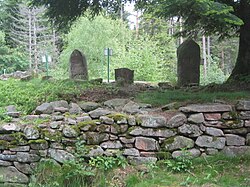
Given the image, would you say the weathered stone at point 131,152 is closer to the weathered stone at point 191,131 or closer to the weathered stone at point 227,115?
the weathered stone at point 191,131

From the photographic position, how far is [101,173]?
4.02 meters

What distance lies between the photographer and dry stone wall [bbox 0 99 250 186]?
4.23 m

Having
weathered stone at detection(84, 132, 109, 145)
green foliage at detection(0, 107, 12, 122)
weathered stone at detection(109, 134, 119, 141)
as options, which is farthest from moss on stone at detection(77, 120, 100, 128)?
green foliage at detection(0, 107, 12, 122)

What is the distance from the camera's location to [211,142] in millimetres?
4219

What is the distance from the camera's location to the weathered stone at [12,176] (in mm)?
4195

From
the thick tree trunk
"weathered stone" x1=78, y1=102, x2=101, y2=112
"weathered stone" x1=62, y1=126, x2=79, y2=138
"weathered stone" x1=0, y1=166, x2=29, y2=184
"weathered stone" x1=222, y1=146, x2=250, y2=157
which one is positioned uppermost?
the thick tree trunk

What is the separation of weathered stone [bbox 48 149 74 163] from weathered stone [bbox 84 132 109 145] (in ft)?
1.03

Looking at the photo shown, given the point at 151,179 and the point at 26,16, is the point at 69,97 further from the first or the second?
the point at 26,16

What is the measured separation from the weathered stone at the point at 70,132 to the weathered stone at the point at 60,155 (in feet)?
0.76

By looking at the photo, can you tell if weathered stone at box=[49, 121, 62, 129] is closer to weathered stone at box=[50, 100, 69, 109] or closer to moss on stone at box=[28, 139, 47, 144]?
moss on stone at box=[28, 139, 47, 144]

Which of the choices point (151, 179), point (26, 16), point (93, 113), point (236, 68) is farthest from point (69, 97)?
point (26, 16)

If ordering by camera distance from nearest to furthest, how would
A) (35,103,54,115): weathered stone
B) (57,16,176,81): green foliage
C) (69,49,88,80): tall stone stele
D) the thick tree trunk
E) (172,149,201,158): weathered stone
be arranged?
(172,149,201,158): weathered stone < (35,103,54,115): weathered stone < the thick tree trunk < (69,49,88,80): tall stone stele < (57,16,176,81): green foliage

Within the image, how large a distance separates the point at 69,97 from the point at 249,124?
123 inches

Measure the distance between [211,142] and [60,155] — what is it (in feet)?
6.77
